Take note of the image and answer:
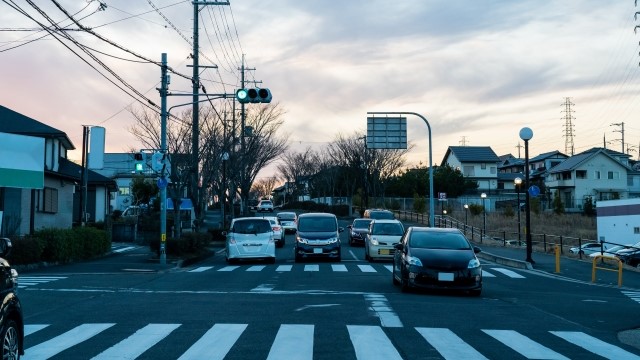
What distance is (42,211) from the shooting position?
31.8m

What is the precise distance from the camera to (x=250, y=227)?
2569cm

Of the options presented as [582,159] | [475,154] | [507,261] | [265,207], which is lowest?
[507,261]

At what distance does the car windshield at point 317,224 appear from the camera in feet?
87.4

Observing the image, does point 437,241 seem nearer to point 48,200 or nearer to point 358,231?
point 358,231

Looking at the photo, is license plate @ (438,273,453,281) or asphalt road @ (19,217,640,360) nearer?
asphalt road @ (19,217,640,360)

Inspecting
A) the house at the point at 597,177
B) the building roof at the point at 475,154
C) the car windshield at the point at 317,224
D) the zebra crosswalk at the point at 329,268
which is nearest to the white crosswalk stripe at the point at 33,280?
the zebra crosswalk at the point at 329,268

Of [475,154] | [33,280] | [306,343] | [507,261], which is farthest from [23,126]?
[475,154]

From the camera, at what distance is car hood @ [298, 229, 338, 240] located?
1016 inches

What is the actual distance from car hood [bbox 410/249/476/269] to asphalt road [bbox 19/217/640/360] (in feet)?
2.56

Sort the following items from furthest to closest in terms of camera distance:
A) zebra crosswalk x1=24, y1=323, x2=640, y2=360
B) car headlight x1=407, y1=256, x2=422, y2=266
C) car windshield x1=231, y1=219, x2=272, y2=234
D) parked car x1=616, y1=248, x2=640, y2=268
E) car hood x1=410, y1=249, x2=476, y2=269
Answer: parked car x1=616, y1=248, x2=640, y2=268 < car windshield x1=231, y1=219, x2=272, y2=234 < car headlight x1=407, y1=256, x2=422, y2=266 < car hood x1=410, y1=249, x2=476, y2=269 < zebra crosswalk x1=24, y1=323, x2=640, y2=360

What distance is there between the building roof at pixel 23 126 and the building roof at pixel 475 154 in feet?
Result: 203

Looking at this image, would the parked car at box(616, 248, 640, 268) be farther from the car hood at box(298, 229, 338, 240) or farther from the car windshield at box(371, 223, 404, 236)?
the car hood at box(298, 229, 338, 240)

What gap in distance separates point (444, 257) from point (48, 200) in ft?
77.2

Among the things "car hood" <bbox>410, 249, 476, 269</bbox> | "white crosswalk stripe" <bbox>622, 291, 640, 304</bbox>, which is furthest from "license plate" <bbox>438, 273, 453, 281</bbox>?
"white crosswalk stripe" <bbox>622, 291, 640, 304</bbox>
